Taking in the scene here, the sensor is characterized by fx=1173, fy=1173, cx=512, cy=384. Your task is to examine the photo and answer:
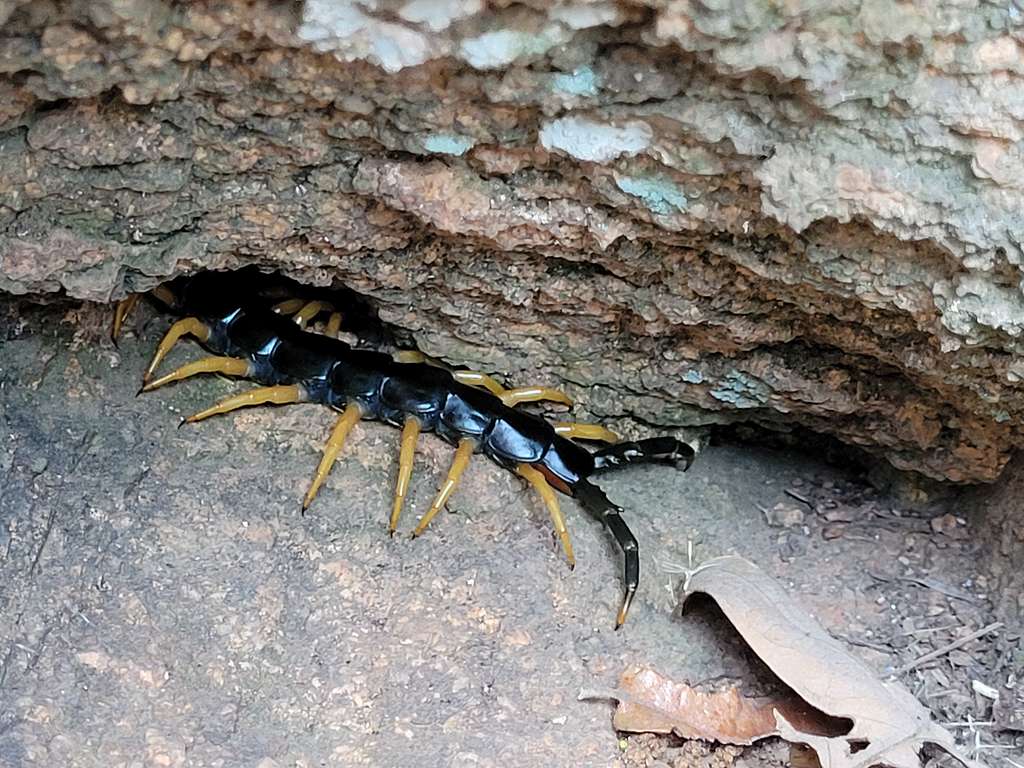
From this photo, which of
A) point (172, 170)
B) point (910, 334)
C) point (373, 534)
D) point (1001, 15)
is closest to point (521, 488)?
point (373, 534)

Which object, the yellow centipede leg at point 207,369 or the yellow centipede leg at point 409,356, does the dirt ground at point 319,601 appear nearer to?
the yellow centipede leg at point 207,369

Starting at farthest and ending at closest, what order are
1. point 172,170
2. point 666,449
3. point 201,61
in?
point 666,449
point 172,170
point 201,61

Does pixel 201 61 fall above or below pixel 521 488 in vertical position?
above

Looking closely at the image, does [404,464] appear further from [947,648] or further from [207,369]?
[947,648]

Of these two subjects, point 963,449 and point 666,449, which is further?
point 666,449

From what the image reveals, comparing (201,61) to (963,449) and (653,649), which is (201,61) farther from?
(963,449)

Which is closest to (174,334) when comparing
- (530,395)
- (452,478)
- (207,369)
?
(207,369)

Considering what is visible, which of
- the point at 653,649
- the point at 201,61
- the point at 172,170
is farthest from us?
the point at 653,649
